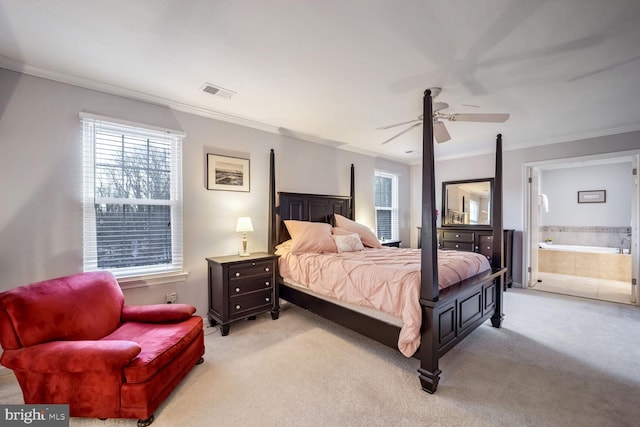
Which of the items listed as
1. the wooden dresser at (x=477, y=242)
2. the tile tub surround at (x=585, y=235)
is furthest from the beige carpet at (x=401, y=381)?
the tile tub surround at (x=585, y=235)

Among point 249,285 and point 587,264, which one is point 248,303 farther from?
point 587,264

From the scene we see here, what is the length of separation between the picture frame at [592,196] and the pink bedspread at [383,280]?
536 cm

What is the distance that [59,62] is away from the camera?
2.20m

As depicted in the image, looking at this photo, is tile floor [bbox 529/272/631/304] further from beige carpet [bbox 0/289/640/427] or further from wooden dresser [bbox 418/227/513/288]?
beige carpet [bbox 0/289/640/427]

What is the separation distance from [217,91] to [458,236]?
4.68m

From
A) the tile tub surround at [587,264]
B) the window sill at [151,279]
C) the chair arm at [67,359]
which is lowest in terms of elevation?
the tile tub surround at [587,264]

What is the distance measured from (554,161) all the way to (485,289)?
10.4 feet

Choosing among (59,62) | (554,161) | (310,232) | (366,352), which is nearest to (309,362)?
(366,352)

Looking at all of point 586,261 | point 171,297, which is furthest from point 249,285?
point 586,261

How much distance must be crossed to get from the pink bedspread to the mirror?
8.39 feet

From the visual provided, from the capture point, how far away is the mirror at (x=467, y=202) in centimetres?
515

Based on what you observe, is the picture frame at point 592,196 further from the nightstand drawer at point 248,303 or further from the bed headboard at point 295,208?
the nightstand drawer at point 248,303

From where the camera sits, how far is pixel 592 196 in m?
6.09

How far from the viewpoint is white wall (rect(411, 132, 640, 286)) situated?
3961 mm
